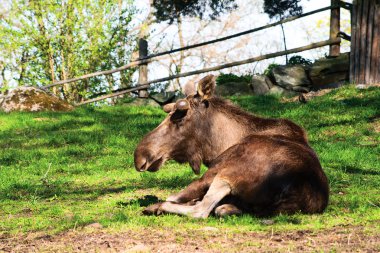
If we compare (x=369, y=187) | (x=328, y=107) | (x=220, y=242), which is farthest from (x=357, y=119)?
(x=220, y=242)

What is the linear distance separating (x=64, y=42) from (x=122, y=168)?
495 inches

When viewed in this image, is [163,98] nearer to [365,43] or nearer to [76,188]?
[365,43]

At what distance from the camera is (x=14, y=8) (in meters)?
23.2

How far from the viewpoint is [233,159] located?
6348mm

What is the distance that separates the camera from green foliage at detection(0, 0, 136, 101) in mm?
22406

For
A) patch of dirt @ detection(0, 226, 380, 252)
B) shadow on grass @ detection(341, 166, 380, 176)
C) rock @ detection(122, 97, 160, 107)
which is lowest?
shadow on grass @ detection(341, 166, 380, 176)

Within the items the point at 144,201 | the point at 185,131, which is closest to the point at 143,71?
the point at 144,201

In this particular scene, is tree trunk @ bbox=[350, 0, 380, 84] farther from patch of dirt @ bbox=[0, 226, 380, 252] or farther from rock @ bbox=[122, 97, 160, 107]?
patch of dirt @ bbox=[0, 226, 380, 252]

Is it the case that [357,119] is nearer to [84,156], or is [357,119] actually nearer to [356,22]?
[356,22]

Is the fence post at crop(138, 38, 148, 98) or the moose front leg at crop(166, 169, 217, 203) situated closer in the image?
the moose front leg at crop(166, 169, 217, 203)

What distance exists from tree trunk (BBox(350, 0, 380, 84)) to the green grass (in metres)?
1.24

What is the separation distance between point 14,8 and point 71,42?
105 inches

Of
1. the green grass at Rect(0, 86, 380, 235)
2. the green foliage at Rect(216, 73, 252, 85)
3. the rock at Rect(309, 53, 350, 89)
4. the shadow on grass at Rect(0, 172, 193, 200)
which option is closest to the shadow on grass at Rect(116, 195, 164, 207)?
the green grass at Rect(0, 86, 380, 235)

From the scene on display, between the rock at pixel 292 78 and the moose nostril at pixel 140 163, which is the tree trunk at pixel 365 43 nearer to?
the rock at pixel 292 78
